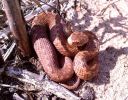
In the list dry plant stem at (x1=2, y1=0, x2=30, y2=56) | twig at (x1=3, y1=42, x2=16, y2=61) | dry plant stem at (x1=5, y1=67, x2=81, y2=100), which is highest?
dry plant stem at (x1=2, y1=0, x2=30, y2=56)

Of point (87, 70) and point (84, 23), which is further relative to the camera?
point (84, 23)

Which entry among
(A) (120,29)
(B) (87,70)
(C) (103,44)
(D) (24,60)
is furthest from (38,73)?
(A) (120,29)

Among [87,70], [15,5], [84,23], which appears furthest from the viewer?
[84,23]

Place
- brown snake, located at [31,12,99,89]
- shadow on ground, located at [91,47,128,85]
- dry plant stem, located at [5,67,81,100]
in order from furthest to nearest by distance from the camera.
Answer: shadow on ground, located at [91,47,128,85]
brown snake, located at [31,12,99,89]
dry plant stem, located at [5,67,81,100]

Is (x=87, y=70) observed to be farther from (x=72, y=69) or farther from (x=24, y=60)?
(x=24, y=60)

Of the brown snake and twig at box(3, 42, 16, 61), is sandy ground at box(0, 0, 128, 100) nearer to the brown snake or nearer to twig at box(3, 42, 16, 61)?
the brown snake

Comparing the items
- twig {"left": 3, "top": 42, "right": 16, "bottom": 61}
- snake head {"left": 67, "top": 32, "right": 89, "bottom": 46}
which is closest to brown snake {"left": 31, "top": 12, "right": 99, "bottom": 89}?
snake head {"left": 67, "top": 32, "right": 89, "bottom": 46}

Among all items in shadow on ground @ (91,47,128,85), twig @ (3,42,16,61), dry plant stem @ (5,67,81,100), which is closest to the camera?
dry plant stem @ (5,67,81,100)

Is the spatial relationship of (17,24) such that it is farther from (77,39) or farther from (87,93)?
(87,93)
